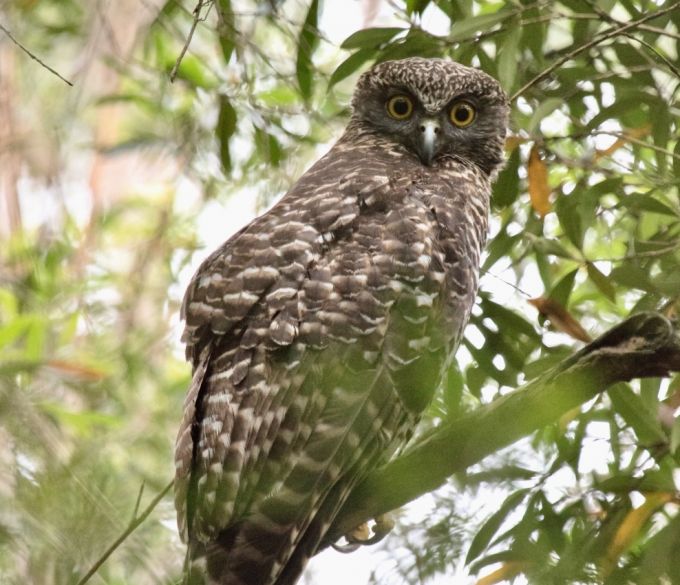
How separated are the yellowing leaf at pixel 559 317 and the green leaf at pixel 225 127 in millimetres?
1227

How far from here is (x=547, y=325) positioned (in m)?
3.26

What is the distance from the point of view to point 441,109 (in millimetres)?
3811

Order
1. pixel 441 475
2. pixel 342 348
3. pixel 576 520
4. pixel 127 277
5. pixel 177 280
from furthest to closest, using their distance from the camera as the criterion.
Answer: pixel 127 277 → pixel 177 280 → pixel 342 348 → pixel 576 520 → pixel 441 475

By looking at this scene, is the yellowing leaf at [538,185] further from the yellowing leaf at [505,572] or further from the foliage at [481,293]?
the yellowing leaf at [505,572]

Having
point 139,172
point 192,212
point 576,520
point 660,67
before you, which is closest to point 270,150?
point 660,67

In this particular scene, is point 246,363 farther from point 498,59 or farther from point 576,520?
point 498,59

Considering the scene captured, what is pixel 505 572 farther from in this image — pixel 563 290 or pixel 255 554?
pixel 563 290

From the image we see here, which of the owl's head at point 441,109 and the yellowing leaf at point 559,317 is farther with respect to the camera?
the owl's head at point 441,109

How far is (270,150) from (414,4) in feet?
2.64

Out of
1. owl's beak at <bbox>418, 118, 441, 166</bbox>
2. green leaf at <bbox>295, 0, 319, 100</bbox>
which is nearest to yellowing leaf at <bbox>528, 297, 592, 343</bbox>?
owl's beak at <bbox>418, 118, 441, 166</bbox>

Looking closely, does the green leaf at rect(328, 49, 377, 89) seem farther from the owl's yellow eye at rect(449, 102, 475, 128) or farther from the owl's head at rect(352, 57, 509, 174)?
the owl's yellow eye at rect(449, 102, 475, 128)

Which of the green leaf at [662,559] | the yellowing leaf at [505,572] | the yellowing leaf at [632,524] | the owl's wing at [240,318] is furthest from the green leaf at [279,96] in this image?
the green leaf at [662,559]

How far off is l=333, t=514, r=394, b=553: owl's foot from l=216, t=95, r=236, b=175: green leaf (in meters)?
1.23

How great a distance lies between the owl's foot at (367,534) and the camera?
306cm
